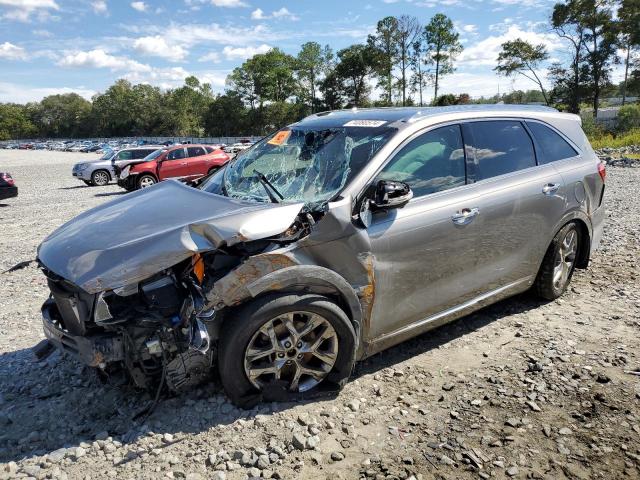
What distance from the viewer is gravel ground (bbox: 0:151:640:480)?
104 inches

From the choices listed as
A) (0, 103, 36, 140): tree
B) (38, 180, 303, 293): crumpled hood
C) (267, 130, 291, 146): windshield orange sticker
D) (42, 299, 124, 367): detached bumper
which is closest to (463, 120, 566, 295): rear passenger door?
(267, 130, 291, 146): windshield orange sticker

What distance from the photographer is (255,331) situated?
2850 mm

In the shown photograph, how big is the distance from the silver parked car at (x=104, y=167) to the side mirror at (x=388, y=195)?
20222mm

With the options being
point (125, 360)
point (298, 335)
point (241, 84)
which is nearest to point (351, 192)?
point (298, 335)

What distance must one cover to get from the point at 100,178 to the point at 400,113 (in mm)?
20561

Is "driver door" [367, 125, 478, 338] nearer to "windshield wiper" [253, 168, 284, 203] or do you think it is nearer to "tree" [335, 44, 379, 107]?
"windshield wiper" [253, 168, 284, 203]

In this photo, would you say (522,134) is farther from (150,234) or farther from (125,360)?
(125,360)

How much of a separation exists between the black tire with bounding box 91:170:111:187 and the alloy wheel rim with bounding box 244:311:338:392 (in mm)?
20881

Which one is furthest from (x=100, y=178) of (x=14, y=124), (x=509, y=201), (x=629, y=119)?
(x=14, y=124)

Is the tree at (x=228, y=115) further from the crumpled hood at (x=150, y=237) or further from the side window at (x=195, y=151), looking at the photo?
the crumpled hood at (x=150, y=237)

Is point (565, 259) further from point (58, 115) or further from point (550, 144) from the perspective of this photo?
point (58, 115)

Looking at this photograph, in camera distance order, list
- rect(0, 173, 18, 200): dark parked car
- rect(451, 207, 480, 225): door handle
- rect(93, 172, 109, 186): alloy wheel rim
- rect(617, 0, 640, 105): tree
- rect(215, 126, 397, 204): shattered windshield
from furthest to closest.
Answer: rect(617, 0, 640, 105): tree → rect(93, 172, 109, 186): alloy wheel rim → rect(0, 173, 18, 200): dark parked car → rect(451, 207, 480, 225): door handle → rect(215, 126, 397, 204): shattered windshield

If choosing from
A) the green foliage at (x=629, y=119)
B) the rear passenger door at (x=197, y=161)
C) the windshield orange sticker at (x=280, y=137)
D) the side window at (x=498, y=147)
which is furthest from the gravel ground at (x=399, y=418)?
the green foliage at (x=629, y=119)

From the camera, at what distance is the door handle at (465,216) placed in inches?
139
